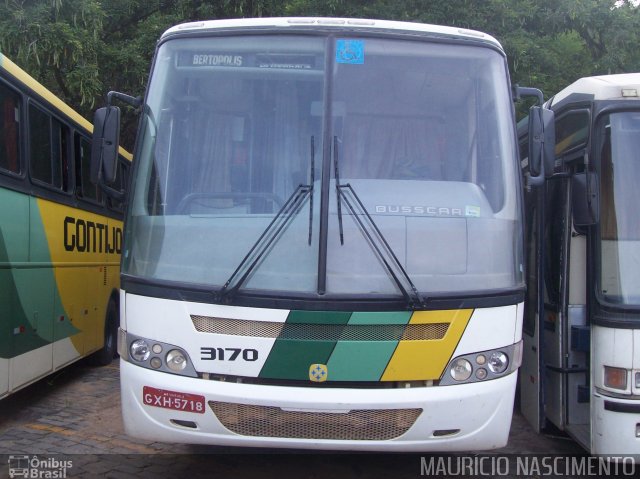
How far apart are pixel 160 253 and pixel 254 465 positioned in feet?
6.75

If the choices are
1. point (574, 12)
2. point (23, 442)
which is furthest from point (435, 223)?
point (574, 12)

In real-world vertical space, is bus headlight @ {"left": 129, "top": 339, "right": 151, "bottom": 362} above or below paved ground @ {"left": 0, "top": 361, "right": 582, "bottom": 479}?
above

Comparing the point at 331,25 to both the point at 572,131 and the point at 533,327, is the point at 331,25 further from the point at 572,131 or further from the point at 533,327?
the point at 533,327

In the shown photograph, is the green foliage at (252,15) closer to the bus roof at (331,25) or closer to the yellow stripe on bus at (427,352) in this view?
the bus roof at (331,25)

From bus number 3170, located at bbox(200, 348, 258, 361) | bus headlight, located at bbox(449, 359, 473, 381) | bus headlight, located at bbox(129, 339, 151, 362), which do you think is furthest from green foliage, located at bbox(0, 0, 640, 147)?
bus headlight, located at bbox(449, 359, 473, 381)

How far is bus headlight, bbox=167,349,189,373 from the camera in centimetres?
435

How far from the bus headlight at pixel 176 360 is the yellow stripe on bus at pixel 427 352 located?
3.93 feet

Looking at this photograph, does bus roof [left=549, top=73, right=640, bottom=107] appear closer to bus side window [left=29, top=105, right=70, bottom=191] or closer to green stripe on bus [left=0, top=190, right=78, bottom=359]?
green stripe on bus [left=0, top=190, right=78, bottom=359]

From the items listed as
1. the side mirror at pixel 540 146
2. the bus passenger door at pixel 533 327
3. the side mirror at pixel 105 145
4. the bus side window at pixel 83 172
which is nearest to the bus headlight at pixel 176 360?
the side mirror at pixel 105 145

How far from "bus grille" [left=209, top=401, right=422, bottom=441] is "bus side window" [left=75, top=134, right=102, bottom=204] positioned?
191 inches

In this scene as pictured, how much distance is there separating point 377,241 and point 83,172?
5.38 m

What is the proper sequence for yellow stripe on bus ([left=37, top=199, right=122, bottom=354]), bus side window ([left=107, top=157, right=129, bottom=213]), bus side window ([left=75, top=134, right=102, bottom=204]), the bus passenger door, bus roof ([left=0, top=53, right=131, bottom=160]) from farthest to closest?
bus side window ([left=107, top=157, right=129, bottom=213]) → bus side window ([left=75, top=134, right=102, bottom=204]) → yellow stripe on bus ([left=37, top=199, right=122, bottom=354]) → bus roof ([left=0, top=53, right=131, bottom=160]) → the bus passenger door

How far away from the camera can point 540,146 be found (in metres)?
4.85

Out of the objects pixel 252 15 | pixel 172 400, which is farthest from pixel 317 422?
pixel 252 15
